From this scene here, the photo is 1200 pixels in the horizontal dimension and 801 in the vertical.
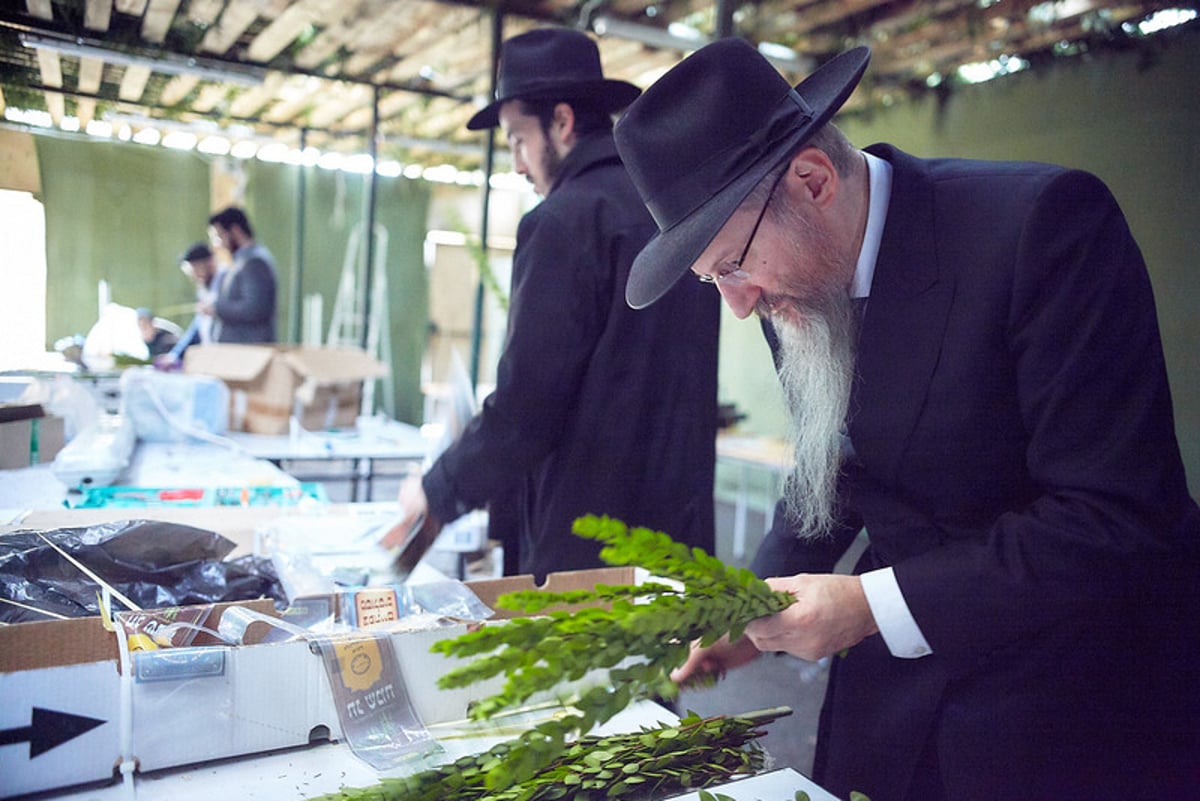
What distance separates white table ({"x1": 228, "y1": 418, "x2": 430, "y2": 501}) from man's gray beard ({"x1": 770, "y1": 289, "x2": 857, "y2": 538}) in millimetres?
1806

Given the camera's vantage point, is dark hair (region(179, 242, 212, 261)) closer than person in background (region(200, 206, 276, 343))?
Yes

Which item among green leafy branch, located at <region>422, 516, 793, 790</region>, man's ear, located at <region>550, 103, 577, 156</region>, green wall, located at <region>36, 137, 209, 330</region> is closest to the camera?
green leafy branch, located at <region>422, 516, 793, 790</region>

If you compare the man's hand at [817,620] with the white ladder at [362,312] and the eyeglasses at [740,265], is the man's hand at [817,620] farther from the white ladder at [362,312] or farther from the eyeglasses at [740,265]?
the white ladder at [362,312]

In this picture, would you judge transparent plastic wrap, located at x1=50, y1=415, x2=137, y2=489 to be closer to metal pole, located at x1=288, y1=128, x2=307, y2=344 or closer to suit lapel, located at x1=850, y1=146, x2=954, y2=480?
metal pole, located at x1=288, y1=128, x2=307, y2=344

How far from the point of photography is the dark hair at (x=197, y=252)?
8.66 ft

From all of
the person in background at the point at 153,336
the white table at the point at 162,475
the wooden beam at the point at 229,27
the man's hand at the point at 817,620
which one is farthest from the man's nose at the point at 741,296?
the person in background at the point at 153,336

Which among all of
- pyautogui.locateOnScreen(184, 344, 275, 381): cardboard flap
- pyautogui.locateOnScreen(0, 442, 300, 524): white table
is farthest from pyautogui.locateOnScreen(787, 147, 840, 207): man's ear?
pyautogui.locateOnScreen(184, 344, 275, 381): cardboard flap

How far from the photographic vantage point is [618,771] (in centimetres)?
98

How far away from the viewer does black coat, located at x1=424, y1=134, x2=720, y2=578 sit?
5.79 feet

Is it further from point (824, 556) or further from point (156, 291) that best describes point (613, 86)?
point (156, 291)

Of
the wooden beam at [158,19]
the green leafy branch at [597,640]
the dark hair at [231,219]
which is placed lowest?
the green leafy branch at [597,640]

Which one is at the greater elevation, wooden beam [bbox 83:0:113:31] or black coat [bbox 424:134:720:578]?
wooden beam [bbox 83:0:113:31]

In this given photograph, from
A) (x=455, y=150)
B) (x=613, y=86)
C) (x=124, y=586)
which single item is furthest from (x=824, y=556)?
(x=455, y=150)

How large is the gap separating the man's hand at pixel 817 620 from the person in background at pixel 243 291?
8.34 ft
